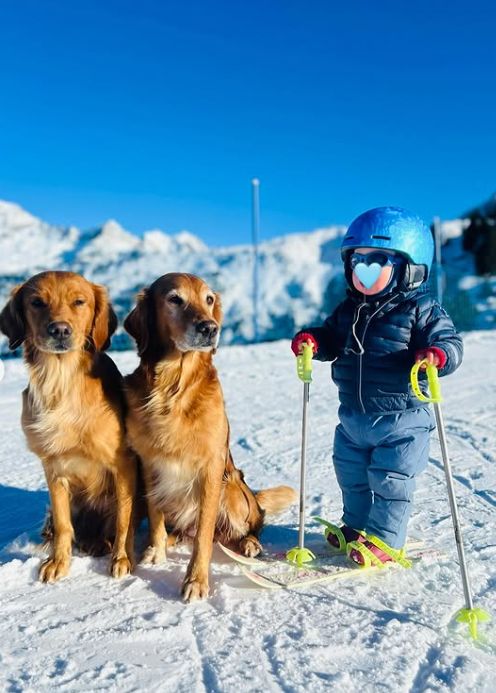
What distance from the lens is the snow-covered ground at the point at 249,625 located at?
206cm

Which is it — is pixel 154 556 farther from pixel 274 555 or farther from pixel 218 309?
pixel 218 309

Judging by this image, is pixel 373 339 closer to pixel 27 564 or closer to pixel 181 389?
pixel 181 389

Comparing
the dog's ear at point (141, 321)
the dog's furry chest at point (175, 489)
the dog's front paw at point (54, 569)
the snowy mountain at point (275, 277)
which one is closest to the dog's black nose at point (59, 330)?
the dog's ear at point (141, 321)

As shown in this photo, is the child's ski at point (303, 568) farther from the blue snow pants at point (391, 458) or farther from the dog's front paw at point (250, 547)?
the blue snow pants at point (391, 458)

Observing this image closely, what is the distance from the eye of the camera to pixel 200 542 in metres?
2.86

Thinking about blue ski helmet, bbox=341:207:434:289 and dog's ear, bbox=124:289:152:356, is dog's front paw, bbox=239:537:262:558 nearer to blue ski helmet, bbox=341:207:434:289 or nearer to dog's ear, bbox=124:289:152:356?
dog's ear, bbox=124:289:152:356

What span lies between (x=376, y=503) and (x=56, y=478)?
170 cm

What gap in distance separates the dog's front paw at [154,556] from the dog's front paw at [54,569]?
1.30ft

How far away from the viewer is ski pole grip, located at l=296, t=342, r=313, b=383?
308cm

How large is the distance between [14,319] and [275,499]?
2.05 meters

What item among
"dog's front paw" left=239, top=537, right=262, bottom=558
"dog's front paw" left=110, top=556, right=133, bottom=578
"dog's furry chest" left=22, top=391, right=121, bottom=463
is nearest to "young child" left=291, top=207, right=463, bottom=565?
"dog's front paw" left=239, top=537, right=262, bottom=558

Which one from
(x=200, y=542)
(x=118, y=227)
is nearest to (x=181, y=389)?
(x=200, y=542)

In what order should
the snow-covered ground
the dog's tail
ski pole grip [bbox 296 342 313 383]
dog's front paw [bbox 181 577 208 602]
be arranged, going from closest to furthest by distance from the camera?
the snow-covered ground, dog's front paw [bbox 181 577 208 602], ski pole grip [bbox 296 342 313 383], the dog's tail

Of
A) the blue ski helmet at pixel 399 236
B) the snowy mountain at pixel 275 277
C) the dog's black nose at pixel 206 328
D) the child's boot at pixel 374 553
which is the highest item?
the snowy mountain at pixel 275 277
